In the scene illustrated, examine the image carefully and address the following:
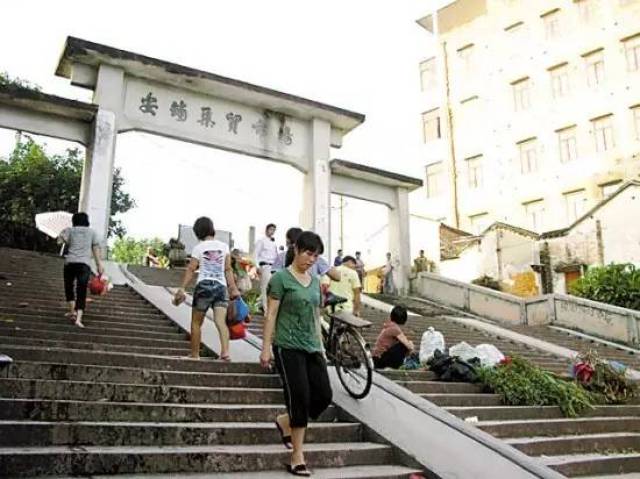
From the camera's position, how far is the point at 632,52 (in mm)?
25203

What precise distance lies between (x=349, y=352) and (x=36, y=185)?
18.6 meters

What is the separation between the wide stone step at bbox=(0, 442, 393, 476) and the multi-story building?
76.8 feet

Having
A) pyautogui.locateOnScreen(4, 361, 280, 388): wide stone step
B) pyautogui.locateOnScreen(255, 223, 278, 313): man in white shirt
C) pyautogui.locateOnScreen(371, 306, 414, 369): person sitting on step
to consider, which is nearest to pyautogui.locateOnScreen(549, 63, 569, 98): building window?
pyautogui.locateOnScreen(255, 223, 278, 313): man in white shirt

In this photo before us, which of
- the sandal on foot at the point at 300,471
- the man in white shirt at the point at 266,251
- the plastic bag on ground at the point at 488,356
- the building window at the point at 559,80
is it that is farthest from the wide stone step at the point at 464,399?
the building window at the point at 559,80

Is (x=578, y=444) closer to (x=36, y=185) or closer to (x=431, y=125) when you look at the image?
(x=36, y=185)

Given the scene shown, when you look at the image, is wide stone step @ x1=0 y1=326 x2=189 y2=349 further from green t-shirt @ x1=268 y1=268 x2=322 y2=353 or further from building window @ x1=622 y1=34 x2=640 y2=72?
building window @ x1=622 y1=34 x2=640 y2=72

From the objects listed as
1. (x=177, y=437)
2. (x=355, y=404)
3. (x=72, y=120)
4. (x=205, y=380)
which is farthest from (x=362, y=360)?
(x=72, y=120)

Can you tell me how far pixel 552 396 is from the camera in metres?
6.46

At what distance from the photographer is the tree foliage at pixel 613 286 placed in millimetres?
15453

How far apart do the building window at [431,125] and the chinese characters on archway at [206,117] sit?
17.4m

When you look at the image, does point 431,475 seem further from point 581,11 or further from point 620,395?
point 581,11

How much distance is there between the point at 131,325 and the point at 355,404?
142 inches

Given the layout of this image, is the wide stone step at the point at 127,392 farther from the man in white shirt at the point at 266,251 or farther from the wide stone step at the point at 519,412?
the man in white shirt at the point at 266,251

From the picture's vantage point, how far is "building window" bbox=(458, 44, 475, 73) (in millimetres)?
31234
